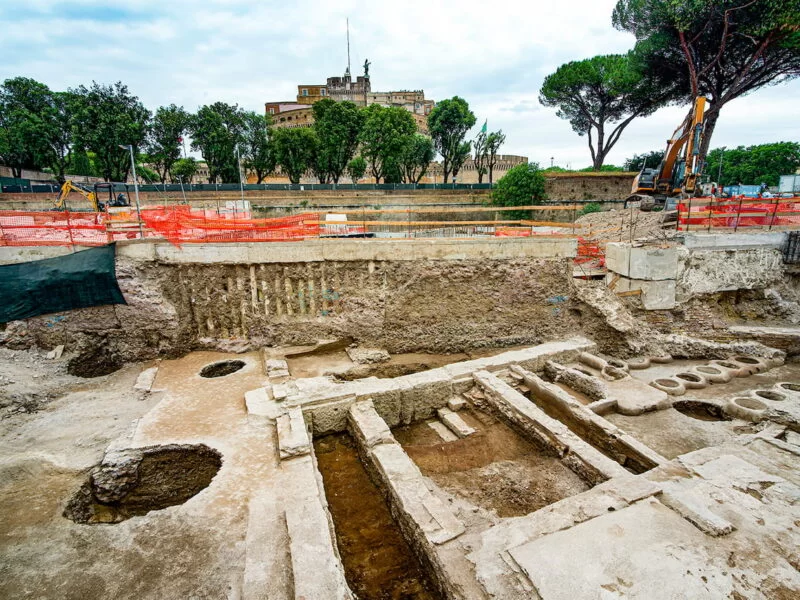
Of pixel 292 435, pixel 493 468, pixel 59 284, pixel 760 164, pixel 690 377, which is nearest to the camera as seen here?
pixel 292 435

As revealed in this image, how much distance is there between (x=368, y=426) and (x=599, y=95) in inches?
1309

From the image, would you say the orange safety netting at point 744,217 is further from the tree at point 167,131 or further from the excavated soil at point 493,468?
the tree at point 167,131

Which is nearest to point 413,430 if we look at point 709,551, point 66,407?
point 709,551

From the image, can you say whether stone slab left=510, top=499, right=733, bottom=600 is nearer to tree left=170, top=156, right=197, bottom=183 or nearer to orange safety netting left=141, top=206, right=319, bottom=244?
orange safety netting left=141, top=206, right=319, bottom=244

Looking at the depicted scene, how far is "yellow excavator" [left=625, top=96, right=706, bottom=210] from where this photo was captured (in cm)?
1360

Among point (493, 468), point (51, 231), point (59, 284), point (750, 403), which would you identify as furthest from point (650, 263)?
point (51, 231)

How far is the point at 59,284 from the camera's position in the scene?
8336mm

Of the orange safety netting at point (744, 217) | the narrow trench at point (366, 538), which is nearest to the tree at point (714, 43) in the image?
the orange safety netting at point (744, 217)

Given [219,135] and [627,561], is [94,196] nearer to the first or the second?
[627,561]

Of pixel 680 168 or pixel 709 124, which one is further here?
pixel 709 124

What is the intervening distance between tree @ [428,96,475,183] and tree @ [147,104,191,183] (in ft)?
68.8

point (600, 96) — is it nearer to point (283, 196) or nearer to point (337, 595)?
point (283, 196)

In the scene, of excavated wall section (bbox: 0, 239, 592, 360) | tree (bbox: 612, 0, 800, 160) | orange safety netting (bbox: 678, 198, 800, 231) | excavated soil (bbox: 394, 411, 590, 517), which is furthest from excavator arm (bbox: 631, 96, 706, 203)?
excavated soil (bbox: 394, 411, 590, 517)

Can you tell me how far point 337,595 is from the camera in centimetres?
356
